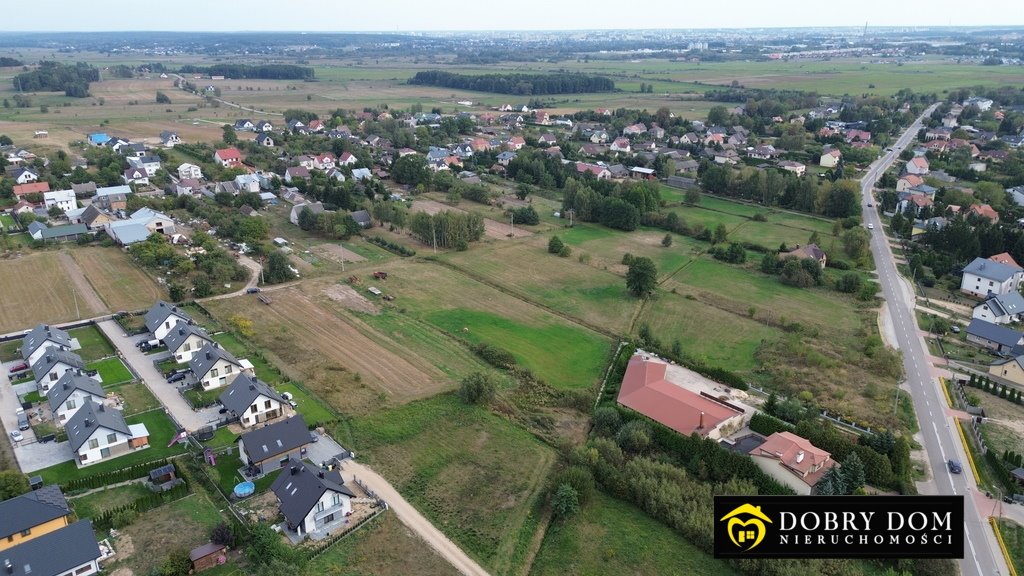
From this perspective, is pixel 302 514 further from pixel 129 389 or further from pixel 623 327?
pixel 623 327

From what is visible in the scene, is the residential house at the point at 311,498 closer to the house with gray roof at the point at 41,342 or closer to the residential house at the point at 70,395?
the residential house at the point at 70,395

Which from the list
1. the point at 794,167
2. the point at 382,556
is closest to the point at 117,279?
the point at 382,556

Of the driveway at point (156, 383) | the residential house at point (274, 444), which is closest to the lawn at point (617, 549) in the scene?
the residential house at point (274, 444)

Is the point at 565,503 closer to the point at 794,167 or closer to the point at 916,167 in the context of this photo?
the point at 794,167

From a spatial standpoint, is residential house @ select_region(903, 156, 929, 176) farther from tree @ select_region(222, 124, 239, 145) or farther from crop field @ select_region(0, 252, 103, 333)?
tree @ select_region(222, 124, 239, 145)

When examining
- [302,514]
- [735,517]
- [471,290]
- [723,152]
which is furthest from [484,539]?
[723,152]
